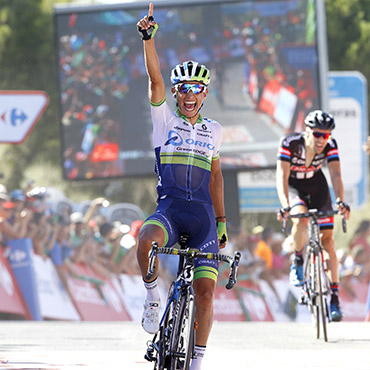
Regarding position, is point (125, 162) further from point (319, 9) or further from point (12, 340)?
point (12, 340)

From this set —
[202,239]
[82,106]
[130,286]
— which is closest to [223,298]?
[130,286]

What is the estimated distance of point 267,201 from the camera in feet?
82.9

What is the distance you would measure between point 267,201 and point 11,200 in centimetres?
894

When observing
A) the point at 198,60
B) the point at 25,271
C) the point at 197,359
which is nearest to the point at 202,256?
the point at 197,359

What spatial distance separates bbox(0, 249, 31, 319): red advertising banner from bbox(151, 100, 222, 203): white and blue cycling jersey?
404 inches

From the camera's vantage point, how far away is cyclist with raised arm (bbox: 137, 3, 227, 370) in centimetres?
742

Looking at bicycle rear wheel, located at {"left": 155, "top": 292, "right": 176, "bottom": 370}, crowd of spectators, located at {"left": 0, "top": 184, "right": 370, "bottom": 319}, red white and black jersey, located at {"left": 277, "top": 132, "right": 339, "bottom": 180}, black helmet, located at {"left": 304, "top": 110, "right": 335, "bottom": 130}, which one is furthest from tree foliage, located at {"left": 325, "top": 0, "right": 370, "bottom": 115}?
bicycle rear wheel, located at {"left": 155, "top": 292, "right": 176, "bottom": 370}

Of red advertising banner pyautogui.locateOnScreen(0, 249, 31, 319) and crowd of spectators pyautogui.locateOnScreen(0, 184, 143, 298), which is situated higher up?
crowd of spectators pyautogui.locateOnScreen(0, 184, 143, 298)

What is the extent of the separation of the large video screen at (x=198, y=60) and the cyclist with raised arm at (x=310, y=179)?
843 centimetres

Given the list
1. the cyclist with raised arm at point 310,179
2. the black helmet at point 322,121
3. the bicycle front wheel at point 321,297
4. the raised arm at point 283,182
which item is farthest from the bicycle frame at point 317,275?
the black helmet at point 322,121

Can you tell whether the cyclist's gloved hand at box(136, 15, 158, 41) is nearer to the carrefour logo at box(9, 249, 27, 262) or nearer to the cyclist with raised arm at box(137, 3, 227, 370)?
the cyclist with raised arm at box(137, 3, 227, 370)

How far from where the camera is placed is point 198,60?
2052cm

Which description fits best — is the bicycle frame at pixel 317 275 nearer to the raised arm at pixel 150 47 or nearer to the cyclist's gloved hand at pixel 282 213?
the cyclist's gloved hand at pixel 282 213

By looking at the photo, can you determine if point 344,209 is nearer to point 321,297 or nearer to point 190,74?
point 321,297
